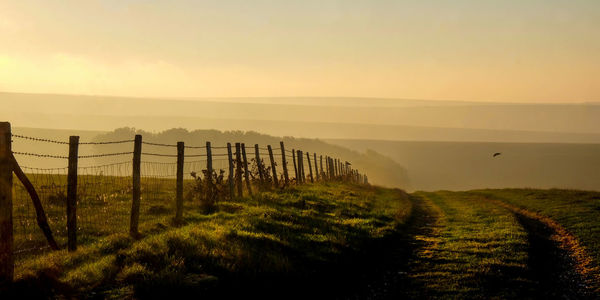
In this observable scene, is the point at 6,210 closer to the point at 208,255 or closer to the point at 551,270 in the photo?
the point at 208,255

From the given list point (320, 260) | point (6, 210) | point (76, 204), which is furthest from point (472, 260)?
point (76, 204)

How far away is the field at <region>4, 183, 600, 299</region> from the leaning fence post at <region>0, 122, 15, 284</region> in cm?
38

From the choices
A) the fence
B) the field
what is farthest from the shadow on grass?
the fence

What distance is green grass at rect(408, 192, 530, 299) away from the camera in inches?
414

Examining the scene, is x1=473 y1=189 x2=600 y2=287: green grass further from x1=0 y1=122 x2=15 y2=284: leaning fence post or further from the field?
x1=0 y1=122 x2=15 y2=284: leaning fence post

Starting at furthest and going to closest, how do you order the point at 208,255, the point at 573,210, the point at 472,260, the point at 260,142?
the point at 260,142, the point at 573,210, the point at 472,260, the point at 208,255

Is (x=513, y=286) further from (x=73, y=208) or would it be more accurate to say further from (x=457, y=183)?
(x=457, y=183)

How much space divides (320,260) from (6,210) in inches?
272

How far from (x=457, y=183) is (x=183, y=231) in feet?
591

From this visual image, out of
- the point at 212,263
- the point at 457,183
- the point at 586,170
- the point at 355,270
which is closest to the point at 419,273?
the point at 355,270

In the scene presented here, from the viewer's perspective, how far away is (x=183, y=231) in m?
14.1

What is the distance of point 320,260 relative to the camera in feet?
41.1

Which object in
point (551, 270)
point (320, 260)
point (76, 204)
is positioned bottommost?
point (551, 270)

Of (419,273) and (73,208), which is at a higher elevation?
(73,208)
